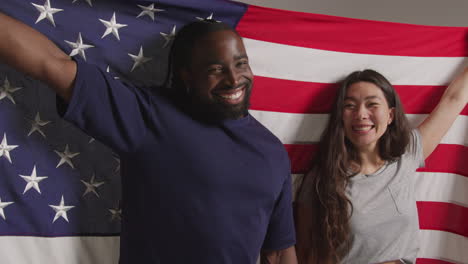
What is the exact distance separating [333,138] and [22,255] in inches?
38.2

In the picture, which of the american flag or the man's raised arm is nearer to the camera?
the man's raised arm

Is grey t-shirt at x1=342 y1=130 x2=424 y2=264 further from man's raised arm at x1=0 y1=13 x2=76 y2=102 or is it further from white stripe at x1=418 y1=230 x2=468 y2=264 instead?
man's raised arm at x1=0 y1=13 x2=76 y2=102

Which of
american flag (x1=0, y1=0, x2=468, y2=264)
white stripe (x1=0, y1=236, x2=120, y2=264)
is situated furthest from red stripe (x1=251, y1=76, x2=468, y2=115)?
white stripe (x1=0, y1=236, x2=120, y2=264)

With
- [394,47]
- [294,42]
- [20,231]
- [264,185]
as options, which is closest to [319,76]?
[294,42]

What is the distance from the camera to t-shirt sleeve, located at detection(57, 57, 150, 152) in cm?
91

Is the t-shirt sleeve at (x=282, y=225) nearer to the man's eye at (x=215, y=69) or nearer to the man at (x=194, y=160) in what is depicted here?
the man at (x=194, y=160)

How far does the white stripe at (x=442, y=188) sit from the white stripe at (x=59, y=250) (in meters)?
1.09

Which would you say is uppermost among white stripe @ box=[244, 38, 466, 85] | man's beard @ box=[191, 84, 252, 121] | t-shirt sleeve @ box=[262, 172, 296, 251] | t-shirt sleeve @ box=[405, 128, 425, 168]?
white stripe @ box=[244, 38, 466, 85]

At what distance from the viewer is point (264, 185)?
113 cm

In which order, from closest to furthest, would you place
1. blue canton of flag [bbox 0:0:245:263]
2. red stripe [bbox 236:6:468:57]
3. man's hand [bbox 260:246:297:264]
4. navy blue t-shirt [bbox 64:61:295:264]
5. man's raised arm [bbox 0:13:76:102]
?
man's raised arm [bbox 0:13:76:102] < navy blue t-shirt [bbox 64:61:295:264] < blue canton of flag [bbox 0:0:245:263] < man's hand [bbox 260:246:297:264] < red stripe [bbox 236:6:468:57]

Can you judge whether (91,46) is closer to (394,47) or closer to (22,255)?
(22,255)

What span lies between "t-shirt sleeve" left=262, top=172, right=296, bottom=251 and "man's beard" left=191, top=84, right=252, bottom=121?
0.27 m

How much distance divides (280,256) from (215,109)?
503 mm

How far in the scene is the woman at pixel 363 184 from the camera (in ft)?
4.58
